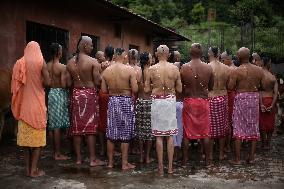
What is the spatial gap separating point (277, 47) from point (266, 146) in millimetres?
13859

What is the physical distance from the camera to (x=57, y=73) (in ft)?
23.5

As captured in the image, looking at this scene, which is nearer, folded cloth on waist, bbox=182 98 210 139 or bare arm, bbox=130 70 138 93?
bare arm, bbox=130 70 138 93

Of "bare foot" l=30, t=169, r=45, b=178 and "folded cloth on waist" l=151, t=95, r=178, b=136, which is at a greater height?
"folded cloth on waist" l=151, t=95, r=178, b=136

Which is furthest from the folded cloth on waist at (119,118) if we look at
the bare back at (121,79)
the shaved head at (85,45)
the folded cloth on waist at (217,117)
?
the folded cloth on waist at (217,117)

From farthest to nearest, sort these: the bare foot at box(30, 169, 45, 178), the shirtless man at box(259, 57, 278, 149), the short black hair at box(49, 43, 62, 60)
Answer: the shirtless man at box(259, 57, 278, 149)
the short black hair at box(49, 43, 62, 60)
the bare foot at box(30, 169, 45, 178)

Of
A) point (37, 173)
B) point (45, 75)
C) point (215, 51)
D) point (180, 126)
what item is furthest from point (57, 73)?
point (215, 51)

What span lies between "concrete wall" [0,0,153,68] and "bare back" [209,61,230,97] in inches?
173

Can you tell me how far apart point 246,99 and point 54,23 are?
18.2ft

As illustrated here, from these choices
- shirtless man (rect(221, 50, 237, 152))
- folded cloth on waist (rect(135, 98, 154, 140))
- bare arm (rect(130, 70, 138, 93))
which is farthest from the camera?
shirtless man (rect(221, 50, 237, 152))

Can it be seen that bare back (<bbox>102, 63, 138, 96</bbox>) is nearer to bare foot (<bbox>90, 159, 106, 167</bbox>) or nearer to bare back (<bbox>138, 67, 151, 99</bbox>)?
bare back (<bbox>138, 67, 151, 99</bbox>)

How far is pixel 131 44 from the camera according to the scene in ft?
50.3

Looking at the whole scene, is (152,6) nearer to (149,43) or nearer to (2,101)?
(149,43)

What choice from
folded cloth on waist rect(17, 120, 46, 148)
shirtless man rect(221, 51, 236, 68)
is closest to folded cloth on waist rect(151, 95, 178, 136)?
folded cloth on waist rect(17, 120, 46, 148)

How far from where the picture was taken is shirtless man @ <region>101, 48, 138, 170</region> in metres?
6.45
